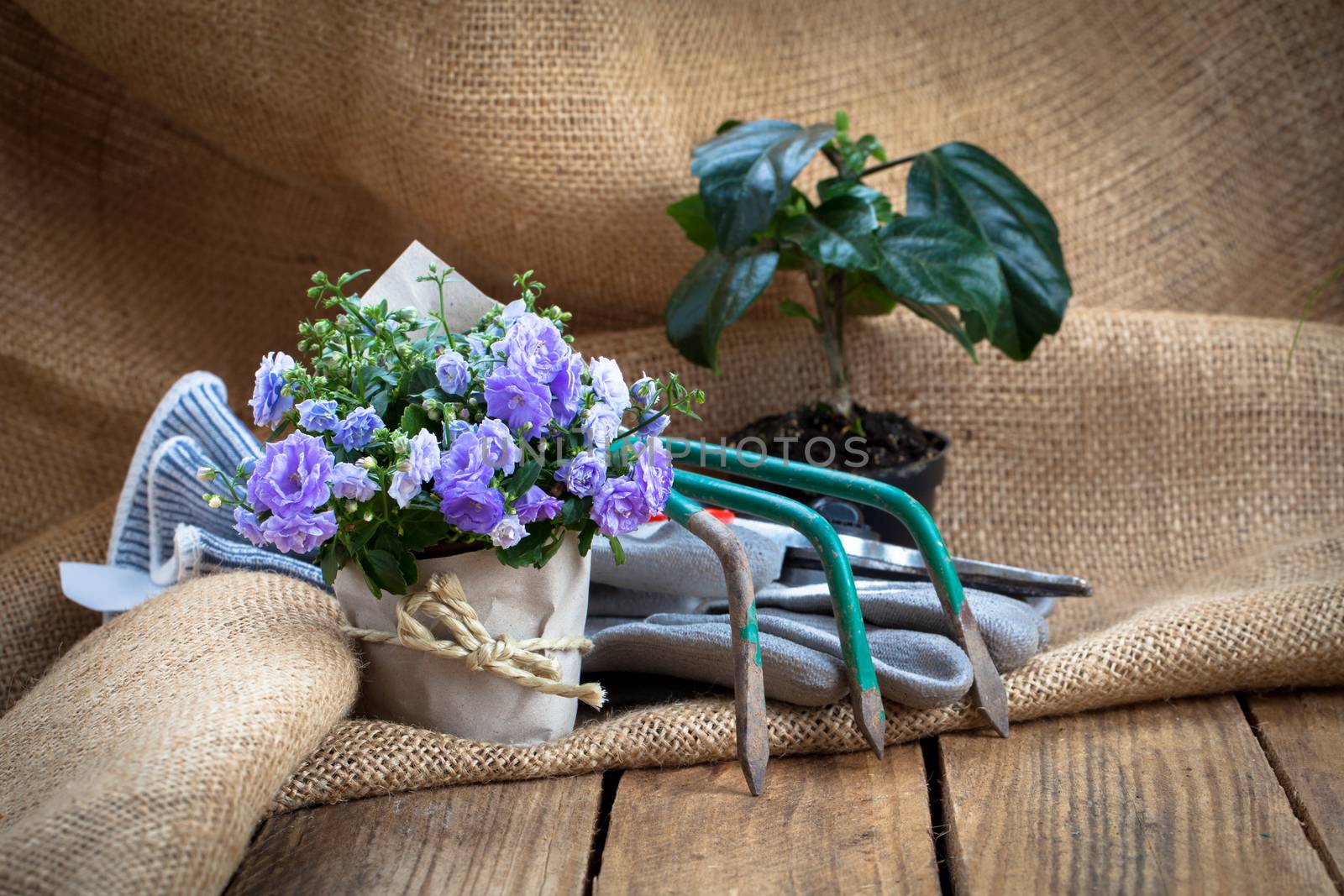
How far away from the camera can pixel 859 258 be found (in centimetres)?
122

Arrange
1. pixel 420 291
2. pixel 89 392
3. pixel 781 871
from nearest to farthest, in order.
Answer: pixel 781 871 → pixel 420 291 → pixel 89 392

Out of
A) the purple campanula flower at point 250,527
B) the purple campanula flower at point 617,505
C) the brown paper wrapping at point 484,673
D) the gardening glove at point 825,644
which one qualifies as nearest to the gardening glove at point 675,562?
the gardening glove at point 825,644

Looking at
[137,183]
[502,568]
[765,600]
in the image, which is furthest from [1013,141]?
[137,183]

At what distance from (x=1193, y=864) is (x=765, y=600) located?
44 centimetres

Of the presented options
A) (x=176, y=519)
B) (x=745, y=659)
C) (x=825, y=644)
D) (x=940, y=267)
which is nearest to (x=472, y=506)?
(x=745, y=659)

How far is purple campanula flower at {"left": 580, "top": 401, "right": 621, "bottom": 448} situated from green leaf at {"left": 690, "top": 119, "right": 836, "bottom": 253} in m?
0.42

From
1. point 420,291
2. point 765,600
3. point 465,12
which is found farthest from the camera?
point 465,12

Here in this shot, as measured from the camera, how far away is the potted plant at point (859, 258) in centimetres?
123

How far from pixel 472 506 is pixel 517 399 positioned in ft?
0.27

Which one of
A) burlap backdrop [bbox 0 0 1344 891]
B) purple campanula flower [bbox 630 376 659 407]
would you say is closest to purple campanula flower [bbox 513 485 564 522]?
purple campanula flower [bbox 630 376 659 407]

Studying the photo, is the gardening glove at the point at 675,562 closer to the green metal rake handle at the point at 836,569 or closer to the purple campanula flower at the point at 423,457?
the green metal rake handle at the point at 836,569

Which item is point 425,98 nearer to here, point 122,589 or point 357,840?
point 122,589

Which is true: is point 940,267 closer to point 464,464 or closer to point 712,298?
point 712,298

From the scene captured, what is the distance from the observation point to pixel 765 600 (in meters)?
1.14
